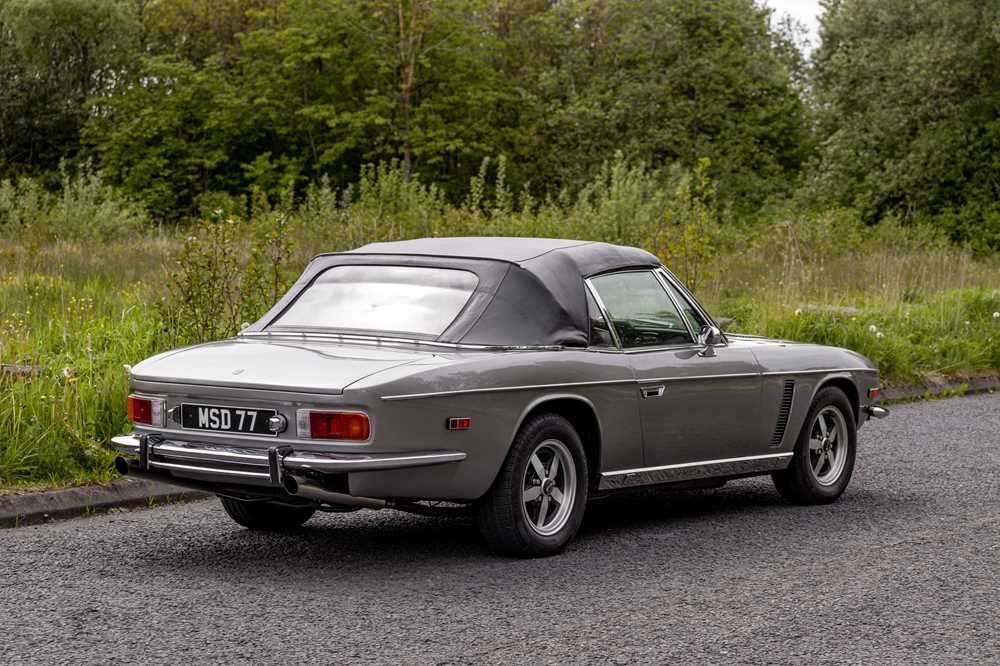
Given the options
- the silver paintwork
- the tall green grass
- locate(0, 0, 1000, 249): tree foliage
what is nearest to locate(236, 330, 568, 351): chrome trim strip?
the silver paintwork

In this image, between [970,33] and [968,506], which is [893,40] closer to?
[970,33]

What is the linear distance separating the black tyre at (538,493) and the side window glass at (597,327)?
0.59 metres

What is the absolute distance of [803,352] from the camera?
8758mm

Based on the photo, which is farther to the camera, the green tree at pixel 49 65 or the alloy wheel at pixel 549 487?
the green tree at pixel 49 65

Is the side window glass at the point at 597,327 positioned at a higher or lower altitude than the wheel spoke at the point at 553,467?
higher

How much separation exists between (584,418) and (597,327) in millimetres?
517

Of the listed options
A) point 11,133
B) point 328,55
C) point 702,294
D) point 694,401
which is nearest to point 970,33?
point 328,55

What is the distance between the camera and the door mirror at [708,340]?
8.05 m

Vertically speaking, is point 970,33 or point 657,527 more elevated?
point 970,33

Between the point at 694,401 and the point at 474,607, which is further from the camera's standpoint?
the point at 694,401

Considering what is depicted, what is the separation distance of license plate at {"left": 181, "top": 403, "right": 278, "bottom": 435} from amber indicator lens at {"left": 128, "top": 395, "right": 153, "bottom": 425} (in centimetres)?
26

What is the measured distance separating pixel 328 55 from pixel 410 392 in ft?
151

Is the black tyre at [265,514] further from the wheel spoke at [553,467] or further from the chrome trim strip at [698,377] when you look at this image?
the chrome trim strip at [698,377]

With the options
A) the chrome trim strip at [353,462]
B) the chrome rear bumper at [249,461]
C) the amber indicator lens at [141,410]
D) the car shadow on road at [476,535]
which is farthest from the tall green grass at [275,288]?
the chrome trim strip at [353,462]
